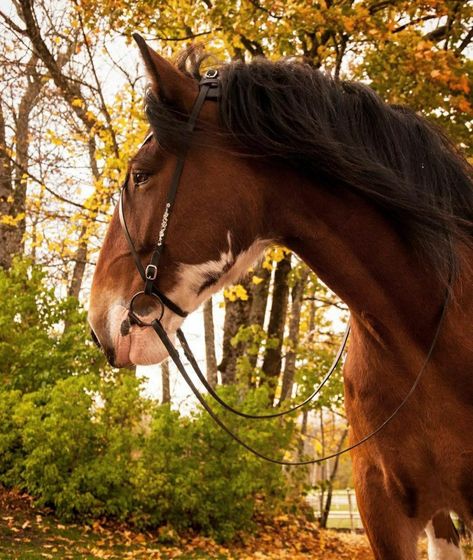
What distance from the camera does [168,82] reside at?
2.33m

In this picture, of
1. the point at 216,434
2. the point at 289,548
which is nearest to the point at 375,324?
the point at 216,434

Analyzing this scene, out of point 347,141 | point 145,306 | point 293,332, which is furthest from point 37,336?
point 293,332

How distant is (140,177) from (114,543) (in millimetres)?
6250

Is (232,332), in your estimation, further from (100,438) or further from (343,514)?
(343,514)

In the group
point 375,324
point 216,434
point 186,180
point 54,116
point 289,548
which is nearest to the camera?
point 186,180

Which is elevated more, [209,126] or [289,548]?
[209,126]

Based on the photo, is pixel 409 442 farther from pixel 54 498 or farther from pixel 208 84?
pixel 54 498

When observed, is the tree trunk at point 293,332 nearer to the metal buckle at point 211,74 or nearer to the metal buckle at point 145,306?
the metal buckle at point 211,74

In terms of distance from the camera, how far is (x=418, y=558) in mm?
2885

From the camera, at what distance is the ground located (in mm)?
6699

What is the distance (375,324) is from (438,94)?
7.18 m

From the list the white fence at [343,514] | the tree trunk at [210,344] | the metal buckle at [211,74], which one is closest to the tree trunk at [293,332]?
the tree trunk at [210,344]

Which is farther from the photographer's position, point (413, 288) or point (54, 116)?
point (54, 116)

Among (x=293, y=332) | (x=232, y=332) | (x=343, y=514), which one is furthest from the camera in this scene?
(x=343, y=514)
